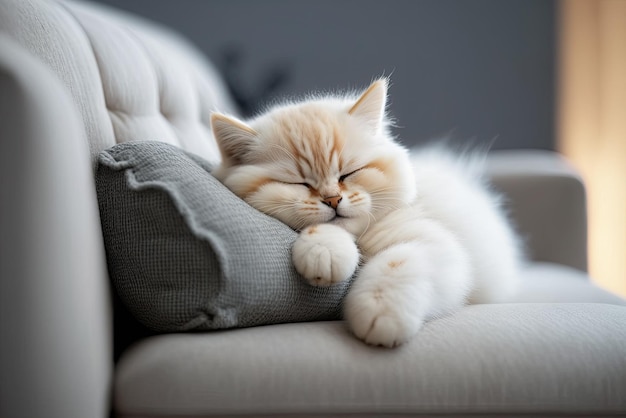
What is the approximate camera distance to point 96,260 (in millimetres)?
911

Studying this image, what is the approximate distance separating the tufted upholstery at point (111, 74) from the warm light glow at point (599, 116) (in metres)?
2.09

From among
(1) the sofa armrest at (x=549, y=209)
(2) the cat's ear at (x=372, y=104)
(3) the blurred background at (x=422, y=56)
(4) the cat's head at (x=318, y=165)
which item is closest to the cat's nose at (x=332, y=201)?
(4) the cat's head at (x=318, y=165)

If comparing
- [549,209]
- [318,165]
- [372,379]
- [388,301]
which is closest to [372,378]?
[372,379]

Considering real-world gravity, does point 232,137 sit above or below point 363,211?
above

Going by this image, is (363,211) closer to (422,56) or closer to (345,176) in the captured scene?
(345,176)

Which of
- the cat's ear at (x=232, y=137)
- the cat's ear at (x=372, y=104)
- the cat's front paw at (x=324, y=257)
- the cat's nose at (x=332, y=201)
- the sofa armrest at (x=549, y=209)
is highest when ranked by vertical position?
the cat's ear at (x=372, y=104)

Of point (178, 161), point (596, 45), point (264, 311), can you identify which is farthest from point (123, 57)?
point (596, 45)

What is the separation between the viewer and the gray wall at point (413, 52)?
3.56 metres

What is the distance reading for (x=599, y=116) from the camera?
10.3ft

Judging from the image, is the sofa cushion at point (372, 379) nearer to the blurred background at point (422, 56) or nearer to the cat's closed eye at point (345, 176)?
the cat's closed eye at point (345, 176)

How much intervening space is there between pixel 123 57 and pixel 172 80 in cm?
37

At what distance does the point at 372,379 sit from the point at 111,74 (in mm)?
917

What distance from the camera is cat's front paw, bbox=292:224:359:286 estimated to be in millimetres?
985

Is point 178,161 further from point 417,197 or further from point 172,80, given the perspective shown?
point 172,80
